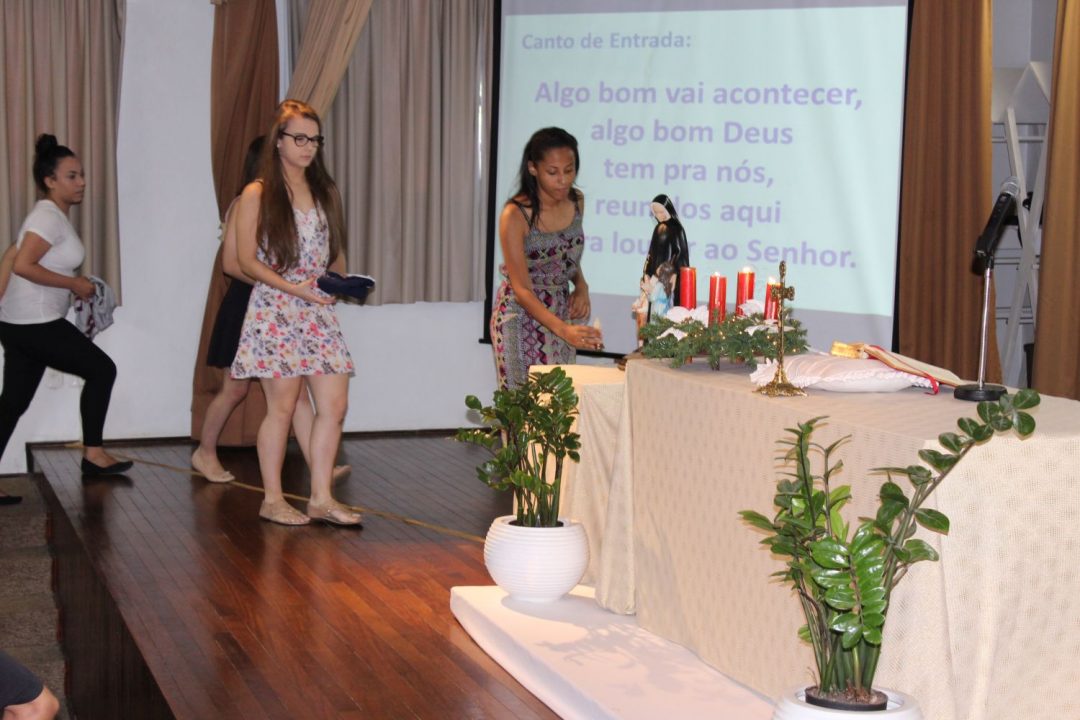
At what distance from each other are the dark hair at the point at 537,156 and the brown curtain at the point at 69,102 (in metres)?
2.85

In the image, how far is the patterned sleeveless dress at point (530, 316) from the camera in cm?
444

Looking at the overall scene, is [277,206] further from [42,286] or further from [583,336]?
[42,286]

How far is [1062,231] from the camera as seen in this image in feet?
16.8

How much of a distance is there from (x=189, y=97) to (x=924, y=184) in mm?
3692

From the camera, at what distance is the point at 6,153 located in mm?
6215

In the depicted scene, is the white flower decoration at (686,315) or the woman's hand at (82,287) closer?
the white flower decoration at (686,315)

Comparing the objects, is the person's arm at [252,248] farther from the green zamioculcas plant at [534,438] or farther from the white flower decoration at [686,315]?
the white flower decoration at [686,315]

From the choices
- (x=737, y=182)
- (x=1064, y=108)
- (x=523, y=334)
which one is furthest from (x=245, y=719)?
(x=1064, y=108)

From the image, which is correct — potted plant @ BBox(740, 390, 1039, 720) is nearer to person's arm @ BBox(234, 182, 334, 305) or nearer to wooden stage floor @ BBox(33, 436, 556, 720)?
wooden stage floor @ BBox(33, 436, 556, 720)

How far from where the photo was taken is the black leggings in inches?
218

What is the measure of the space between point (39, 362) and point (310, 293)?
179 centimetres

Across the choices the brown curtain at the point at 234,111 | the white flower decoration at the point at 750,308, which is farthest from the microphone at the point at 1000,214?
the brown curtain at the point at 234,111

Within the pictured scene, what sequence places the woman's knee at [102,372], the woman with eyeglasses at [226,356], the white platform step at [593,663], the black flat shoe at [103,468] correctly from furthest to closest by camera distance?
the black flat shoe at [103,468]
the woman's knee at [102,372]
the woman with eyeglasses at [226,356]
the white platform step at [593,663]

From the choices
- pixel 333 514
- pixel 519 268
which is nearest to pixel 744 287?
pixel 519 268
